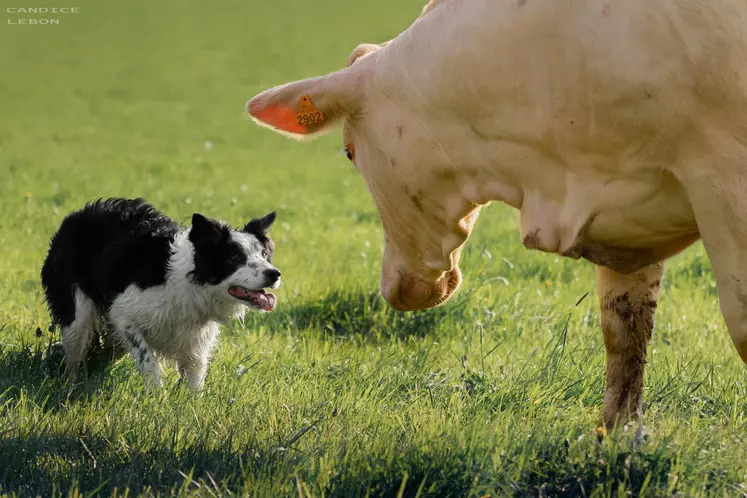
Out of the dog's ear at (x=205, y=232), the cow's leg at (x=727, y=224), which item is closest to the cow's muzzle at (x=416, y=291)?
the dog's ear at (x=205, y=232)

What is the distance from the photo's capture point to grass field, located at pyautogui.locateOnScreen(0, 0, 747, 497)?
406 cm

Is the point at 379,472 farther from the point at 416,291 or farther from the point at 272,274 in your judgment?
the point at 272,274

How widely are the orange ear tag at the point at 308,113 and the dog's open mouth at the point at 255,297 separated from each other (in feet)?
4.04

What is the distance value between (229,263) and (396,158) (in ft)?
5.27

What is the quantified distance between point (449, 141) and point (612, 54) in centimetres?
81

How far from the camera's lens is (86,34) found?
1033 inches

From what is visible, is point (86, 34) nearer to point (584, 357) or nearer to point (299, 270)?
point (299, 270)

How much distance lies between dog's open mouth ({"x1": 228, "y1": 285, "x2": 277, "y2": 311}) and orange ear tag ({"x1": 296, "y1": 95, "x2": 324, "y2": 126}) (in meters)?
1.23

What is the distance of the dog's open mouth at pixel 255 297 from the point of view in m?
5.94

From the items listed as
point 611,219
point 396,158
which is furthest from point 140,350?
point 611,219

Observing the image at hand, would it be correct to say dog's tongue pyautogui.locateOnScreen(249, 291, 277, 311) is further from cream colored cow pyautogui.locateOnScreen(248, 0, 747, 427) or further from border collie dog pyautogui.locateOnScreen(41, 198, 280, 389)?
cream colored cow pyautogui.locateOnScreen(248, 0, 747, 427)

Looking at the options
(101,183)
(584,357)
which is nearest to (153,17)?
(101,183)

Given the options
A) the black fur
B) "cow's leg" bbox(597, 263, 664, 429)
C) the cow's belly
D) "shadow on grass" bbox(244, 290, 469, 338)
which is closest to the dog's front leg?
the black fur

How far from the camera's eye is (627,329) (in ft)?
16.8
